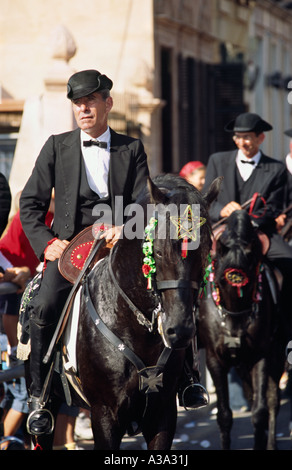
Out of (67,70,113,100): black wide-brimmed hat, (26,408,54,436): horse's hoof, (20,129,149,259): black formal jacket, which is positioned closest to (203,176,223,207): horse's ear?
(20,129,149,259): black formal jacket

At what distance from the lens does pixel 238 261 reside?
859cm

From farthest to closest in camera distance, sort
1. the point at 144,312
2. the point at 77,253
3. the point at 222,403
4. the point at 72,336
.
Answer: the point at 222,403
the point at 77,253
the point at 72,336
the point at 144,312

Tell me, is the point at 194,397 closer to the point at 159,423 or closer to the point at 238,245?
the point at 159,423

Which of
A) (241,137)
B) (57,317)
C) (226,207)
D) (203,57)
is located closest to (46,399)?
(57,317)

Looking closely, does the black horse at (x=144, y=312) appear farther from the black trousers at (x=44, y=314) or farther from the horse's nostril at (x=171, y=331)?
the black trousers at (x=44, y=314)

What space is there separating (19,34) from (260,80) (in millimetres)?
12371

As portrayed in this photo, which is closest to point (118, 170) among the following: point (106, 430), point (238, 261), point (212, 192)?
point (212, 192)

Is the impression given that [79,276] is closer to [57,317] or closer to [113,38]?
[57,317]

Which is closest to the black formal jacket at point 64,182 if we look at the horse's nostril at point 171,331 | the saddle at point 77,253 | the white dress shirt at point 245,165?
the saddle at point 77,253

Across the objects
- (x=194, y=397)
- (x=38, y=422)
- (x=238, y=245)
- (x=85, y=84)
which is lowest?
(x=38, y=422)

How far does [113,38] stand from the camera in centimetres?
2036

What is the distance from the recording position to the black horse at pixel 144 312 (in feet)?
17.5

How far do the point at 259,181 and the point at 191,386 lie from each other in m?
3.86

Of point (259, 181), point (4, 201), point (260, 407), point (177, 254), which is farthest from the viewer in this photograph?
point (259, 181)
